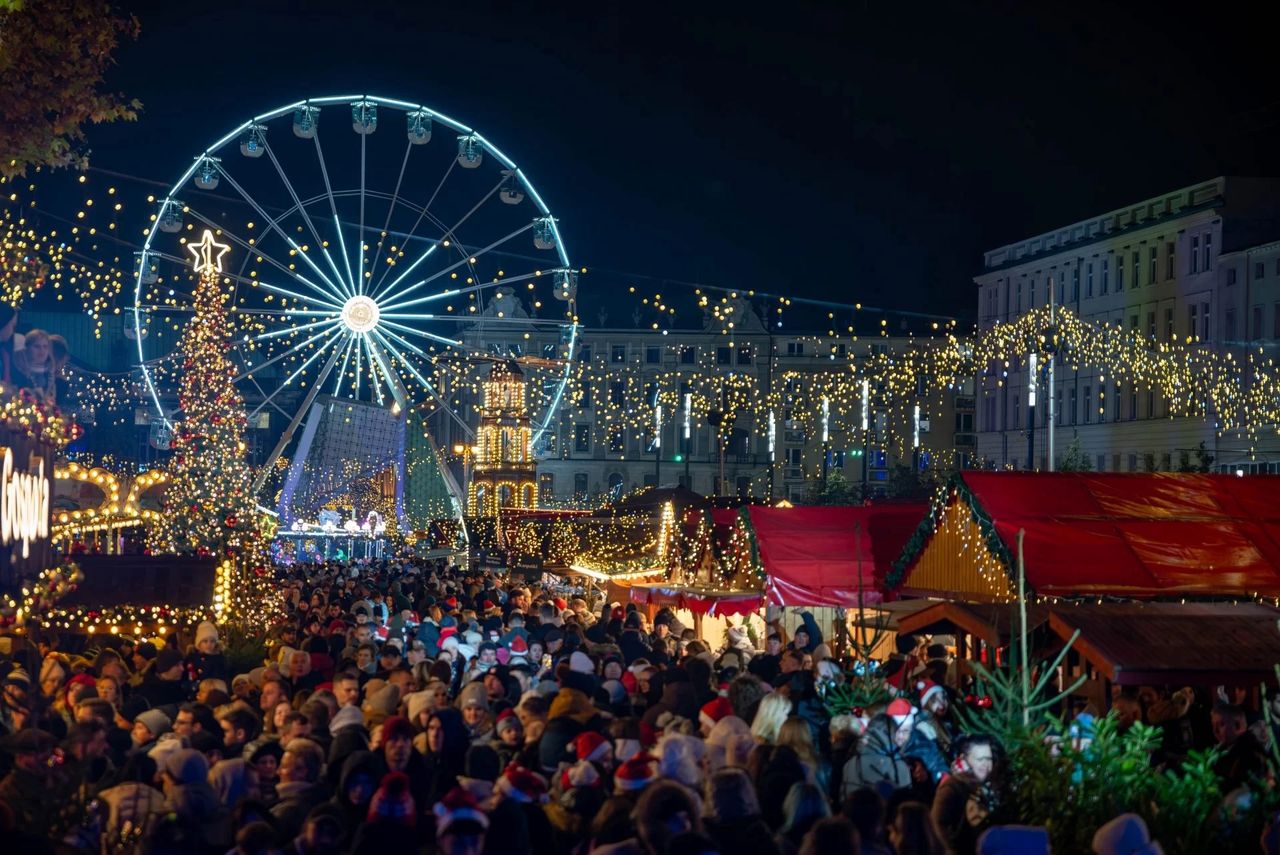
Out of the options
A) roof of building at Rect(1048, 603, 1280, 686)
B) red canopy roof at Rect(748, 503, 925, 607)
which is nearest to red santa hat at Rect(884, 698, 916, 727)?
roof of building at Rect(1048, 603, 1280, 686)

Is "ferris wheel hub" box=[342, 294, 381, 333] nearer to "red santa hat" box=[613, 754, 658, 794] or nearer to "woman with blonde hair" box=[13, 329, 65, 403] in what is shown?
→ "woman with blonde hair" box=[13, 329, 65, 403]

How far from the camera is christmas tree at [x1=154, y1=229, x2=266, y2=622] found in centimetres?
2820

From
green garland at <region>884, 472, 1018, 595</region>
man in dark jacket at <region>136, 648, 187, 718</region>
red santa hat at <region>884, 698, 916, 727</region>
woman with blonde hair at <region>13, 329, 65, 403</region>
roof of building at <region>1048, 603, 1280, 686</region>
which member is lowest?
man in dark jacket at <region>136, 648, 187, 718</region>

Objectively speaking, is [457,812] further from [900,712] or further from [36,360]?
[36,360]

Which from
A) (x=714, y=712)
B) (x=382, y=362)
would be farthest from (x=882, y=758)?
(x=382, y=362)

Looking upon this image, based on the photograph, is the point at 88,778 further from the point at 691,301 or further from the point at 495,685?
the point at 691,301

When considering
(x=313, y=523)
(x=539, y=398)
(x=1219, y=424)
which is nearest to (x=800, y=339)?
(x=539, y=398)

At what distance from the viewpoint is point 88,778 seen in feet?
30.8

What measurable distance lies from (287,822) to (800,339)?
10259 cm

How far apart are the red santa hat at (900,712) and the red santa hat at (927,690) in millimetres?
1311

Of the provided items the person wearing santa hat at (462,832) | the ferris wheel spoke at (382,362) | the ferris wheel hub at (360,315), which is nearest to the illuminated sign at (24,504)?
the person wearing santa hat at (462,832)

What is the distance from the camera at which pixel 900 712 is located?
38.1ft

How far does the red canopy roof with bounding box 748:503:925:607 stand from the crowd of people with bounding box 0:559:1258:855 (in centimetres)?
618

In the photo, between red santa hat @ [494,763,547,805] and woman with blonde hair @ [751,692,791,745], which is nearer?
red santa hat @ [494,763,547,805]
